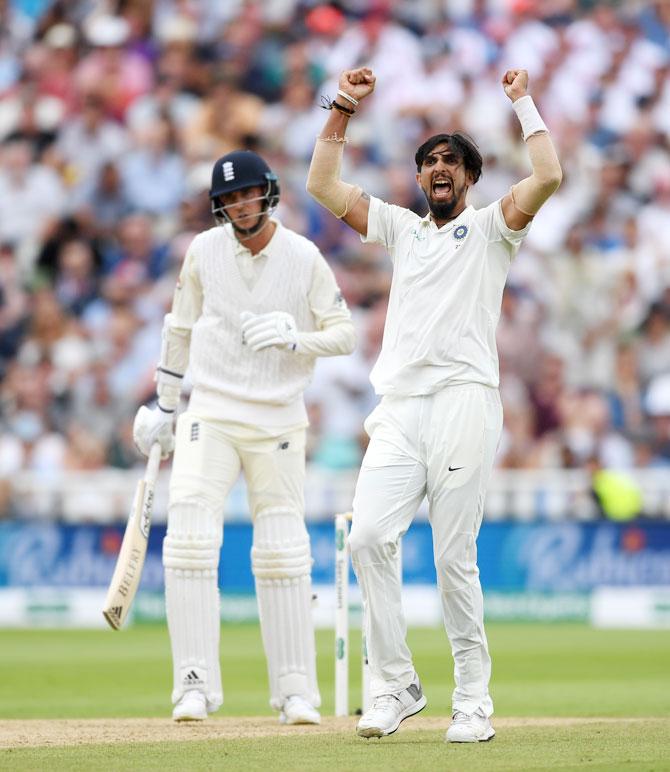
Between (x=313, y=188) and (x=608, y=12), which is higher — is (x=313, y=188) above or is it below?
below

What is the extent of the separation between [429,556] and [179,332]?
7.00 m

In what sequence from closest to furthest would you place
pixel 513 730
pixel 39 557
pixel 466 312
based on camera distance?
pixel 466 312 → pixel 513 730 → pixel 39 557

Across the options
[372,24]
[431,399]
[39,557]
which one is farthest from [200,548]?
[372,24]

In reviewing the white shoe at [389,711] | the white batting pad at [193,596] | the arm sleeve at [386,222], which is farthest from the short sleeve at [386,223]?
the white shoe at [389,711]

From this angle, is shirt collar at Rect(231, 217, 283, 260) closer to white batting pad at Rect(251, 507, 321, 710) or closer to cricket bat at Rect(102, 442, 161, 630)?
cricket bat at Rect(102, 442, 161, 630)

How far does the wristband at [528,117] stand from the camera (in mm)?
6000

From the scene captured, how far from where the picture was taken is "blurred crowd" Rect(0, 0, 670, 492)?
46.7 feet

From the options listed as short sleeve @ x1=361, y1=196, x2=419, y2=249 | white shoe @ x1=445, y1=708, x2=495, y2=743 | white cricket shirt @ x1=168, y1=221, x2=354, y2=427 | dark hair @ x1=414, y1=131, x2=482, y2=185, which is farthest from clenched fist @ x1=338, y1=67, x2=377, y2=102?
white shoe @ x1=445, y1=708, x2=495, y2=743

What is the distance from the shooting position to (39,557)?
13750 millimetres

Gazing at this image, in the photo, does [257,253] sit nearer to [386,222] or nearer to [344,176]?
[386,222]

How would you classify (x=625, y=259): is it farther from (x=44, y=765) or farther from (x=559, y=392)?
(x=44, y=765)

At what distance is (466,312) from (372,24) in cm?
1121

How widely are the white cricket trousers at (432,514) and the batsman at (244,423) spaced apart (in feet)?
3.13

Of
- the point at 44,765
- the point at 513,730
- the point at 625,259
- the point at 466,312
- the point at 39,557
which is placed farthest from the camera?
the point at 625,259
